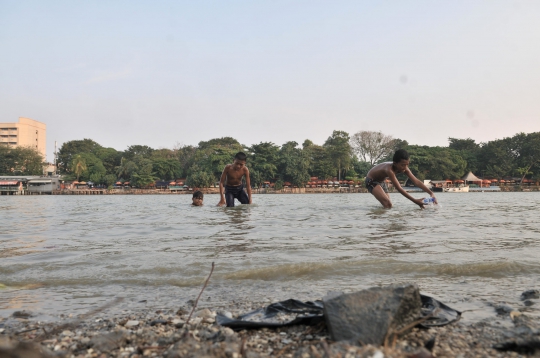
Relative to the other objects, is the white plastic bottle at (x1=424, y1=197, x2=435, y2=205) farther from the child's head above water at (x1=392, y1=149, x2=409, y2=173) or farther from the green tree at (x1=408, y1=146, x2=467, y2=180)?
the green tree at (x1=408, y1=146, x2=467, y2=180)

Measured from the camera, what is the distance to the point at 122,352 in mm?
1702

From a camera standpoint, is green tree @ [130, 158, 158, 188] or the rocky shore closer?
the rocky shore

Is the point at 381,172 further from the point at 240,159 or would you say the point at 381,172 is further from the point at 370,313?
the point at 370,313

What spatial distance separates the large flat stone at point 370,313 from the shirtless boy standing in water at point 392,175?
7.22 metres

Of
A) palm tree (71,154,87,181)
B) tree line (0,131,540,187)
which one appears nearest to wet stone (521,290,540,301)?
tree line (0,131,540,187)

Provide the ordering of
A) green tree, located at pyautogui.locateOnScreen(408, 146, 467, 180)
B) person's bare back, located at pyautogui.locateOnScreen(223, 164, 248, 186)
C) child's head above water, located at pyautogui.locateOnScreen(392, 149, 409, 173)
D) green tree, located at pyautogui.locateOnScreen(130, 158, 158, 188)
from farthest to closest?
green tree, located at pyautogui.locateOnScreen(130, 158, 158, 188)
green tree, located at pyautogui.locateOnScreen(408, 146, 467, 180)
person's bare back, located at pyautogui.locateOnScreen(223, 164, 248, 186)
child's head above water, located at pyautogui.locateOnScreen(392, 149, 409, 173)

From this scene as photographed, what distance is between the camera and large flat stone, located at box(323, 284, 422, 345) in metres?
1.69

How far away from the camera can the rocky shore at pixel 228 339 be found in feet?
5.18

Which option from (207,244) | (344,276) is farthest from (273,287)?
(207,244)

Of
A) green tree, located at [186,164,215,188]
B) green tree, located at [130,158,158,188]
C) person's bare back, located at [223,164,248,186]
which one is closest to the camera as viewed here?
person's bare back, located at [223,164,248,186]

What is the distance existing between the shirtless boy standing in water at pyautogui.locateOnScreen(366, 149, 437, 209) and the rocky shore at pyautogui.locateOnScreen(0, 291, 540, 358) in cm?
711

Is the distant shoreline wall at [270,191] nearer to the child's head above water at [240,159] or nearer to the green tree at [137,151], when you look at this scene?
the green tree at [137,151]

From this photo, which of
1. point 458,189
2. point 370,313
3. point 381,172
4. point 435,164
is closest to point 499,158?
point 458,189

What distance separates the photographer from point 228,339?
1764 mm
